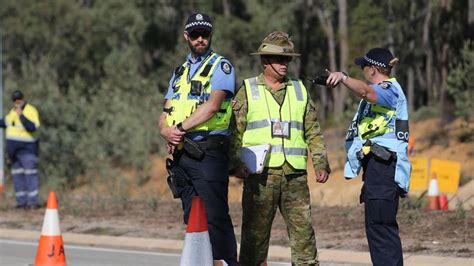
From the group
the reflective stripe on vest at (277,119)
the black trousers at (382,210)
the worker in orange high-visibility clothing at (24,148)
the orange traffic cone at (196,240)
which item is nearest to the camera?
the orange traffic cone at (196,240)

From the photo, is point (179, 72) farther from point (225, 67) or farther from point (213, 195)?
point (213, 195)

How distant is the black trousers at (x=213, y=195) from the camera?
8.11m

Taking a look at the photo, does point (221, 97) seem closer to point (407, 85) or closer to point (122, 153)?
point (122, 153)

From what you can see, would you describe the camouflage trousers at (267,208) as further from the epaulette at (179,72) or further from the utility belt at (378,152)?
the epaulette at (179,72)

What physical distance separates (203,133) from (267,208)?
0.79 meters

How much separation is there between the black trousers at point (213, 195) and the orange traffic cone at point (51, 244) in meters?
1.73

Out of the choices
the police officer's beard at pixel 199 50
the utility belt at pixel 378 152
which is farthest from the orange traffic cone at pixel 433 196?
the police officer's beard at pixel 199 50

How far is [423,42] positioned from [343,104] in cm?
744

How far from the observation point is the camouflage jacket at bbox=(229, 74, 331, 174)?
8305 mm

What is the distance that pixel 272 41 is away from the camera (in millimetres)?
8266

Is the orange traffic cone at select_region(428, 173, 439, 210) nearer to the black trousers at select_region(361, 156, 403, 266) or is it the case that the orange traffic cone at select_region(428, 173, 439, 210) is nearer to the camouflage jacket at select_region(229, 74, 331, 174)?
the black trousers at select_region(361, 156, 403, 266)

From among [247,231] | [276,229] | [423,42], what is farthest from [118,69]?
[247,231]

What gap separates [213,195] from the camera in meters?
8.13

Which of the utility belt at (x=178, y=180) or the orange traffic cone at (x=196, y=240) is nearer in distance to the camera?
the orange traffic cone at (x=196, y=240)
